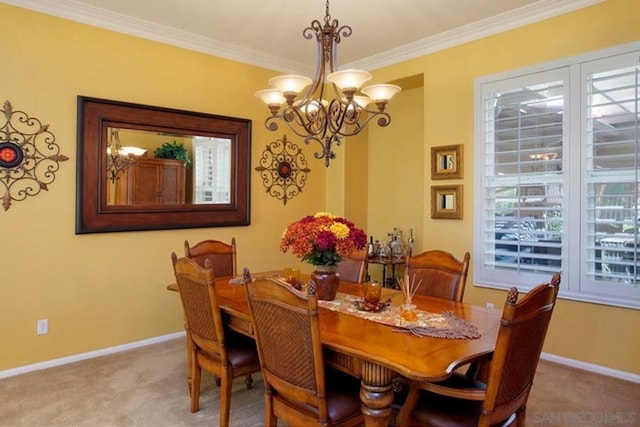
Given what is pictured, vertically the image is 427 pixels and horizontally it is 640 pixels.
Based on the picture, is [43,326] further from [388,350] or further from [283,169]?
[388,350]

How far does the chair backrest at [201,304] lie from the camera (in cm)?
229

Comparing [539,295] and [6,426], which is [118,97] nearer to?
[6,426]

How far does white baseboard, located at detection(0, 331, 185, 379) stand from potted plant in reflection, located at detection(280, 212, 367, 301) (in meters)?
2.20

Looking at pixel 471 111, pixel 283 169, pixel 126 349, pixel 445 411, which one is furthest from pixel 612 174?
pixel 126 349

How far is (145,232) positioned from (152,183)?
17.9 inches

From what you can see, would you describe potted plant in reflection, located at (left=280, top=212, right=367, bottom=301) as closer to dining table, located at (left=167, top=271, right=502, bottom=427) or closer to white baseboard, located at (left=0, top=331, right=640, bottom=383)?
dining table, located at (left=167, top=271, right=502, bottom=427)

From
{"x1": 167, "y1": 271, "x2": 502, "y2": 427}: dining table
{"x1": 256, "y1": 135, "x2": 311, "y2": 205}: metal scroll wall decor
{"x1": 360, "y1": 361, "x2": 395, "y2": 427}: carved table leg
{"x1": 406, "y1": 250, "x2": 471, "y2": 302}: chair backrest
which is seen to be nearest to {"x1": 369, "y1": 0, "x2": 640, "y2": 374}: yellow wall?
{"x1": 256, "y1": 135, "x2": 311, "y2": 205}: metal scroll wall decor

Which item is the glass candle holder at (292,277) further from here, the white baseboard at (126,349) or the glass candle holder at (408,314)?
the white baseboard at (126,349)

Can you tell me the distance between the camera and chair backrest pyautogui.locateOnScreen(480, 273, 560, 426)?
5.00ft

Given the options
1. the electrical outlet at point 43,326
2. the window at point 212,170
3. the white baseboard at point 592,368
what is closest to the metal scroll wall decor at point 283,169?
the window at point 212,170

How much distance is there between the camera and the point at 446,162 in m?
4.14

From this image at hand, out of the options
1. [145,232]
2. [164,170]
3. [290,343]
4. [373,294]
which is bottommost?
[290,343]


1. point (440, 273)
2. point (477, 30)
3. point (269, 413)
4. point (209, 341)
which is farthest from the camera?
point (477, 30)

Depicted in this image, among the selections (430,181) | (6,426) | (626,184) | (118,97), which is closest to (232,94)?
(118,97)
